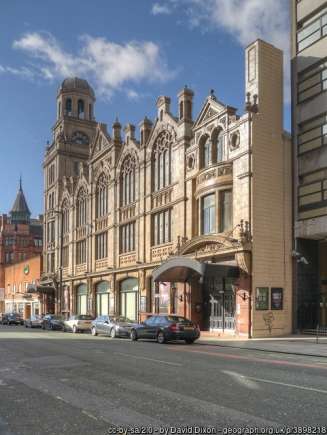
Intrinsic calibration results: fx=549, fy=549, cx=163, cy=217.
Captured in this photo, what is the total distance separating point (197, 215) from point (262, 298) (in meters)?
7.49

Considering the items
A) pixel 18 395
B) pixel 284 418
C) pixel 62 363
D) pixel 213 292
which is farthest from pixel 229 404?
pixel 213 292

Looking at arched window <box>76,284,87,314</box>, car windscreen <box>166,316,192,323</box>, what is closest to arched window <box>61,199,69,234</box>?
arched window <box>76,284,87,314</box>

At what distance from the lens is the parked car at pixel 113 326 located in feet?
99.1

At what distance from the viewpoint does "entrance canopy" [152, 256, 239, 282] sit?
28.6m

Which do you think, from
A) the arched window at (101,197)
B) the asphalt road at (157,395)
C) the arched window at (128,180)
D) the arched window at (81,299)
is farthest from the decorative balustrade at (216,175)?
the arched window at (81,299)

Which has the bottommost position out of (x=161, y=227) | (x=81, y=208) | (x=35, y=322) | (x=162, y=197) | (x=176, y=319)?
(x=35, y=322)

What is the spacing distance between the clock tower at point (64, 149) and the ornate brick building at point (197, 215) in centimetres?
733

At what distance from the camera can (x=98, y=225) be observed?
4847 cm

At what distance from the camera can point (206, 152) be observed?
34062 mm

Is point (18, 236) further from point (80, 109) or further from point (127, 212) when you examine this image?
point (127, 212)

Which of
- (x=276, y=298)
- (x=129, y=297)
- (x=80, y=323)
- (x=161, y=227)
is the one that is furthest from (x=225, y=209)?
(x=129, y=297)

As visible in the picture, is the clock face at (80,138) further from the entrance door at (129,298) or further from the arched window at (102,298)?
the entrance door at (129,298)

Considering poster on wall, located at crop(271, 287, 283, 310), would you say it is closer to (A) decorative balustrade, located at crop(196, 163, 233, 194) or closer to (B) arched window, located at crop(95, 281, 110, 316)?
(A) decorative balustrade, located at crop(196, 163, 233, 194)

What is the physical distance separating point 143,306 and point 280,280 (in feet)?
41.7
